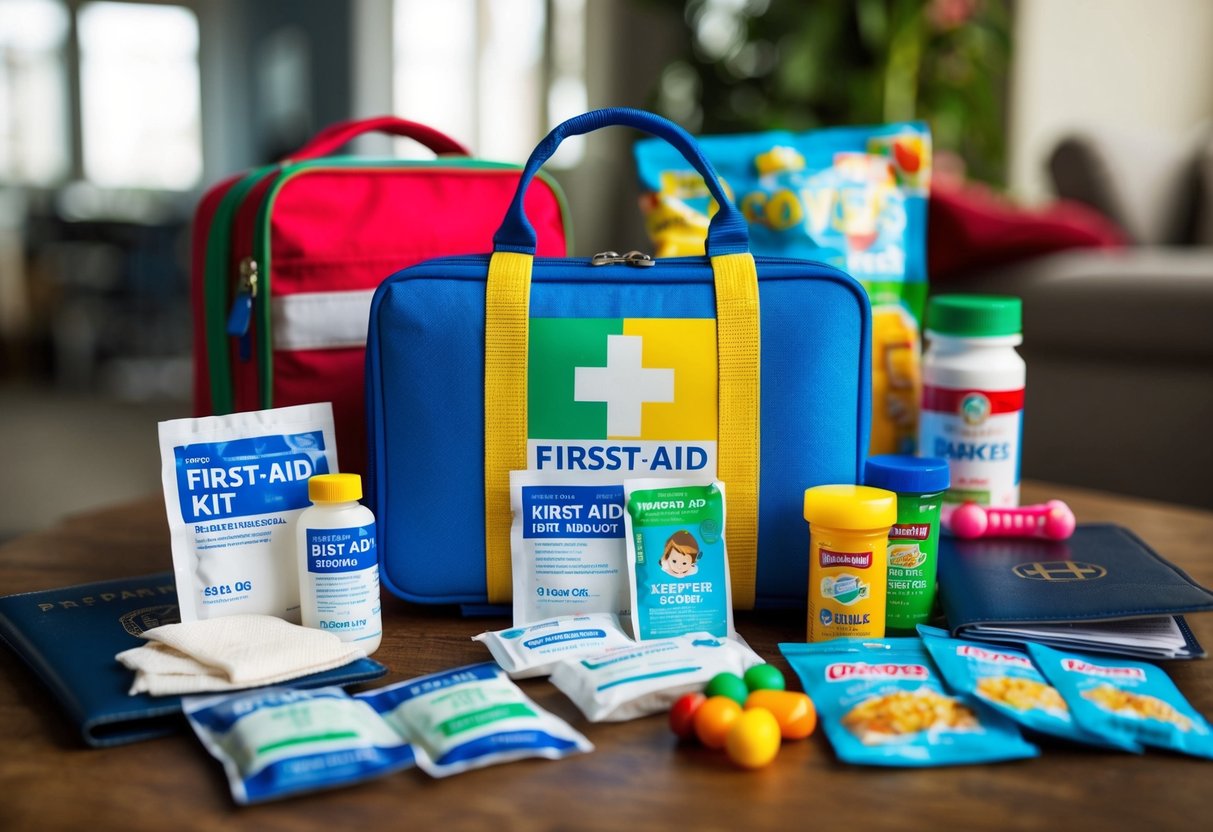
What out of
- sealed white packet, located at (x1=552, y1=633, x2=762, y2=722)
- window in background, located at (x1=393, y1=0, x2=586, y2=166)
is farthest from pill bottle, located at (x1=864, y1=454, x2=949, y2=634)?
window in background, located at (x1=393, y1=0, x2=586, y2=166)

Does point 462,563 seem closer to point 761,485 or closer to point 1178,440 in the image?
point 761,485

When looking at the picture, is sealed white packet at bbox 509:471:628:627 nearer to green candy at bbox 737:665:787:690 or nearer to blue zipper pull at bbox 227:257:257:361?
green candy at bbox 737:665:787:690

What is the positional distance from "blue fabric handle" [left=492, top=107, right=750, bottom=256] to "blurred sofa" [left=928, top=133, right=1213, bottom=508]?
1.03 meters

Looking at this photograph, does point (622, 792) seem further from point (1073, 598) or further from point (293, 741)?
point (1073, 598)

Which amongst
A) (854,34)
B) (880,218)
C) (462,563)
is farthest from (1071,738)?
(854,34)

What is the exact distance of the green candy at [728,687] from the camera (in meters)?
0.61

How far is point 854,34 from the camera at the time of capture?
105 inches

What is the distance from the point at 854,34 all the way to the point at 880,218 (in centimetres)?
178

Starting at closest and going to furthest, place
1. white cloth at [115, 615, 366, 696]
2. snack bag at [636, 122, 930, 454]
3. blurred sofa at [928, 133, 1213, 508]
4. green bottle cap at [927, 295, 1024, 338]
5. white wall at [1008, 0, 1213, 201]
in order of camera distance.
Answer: white cloth at [115, 615, 366, 696], green bottle cap at [927, 295, 1024, 338], snack bag at [636, 122, 930, 454], blurred sofa at [928, 133, 1213, 508], white wall at [1008, 0, 1213, 201]

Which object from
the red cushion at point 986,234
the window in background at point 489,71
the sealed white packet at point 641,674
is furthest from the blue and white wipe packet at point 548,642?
the window in background at point 489,71

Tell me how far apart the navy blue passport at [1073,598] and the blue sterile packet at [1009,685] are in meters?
0.03

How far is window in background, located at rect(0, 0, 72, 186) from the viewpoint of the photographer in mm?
6547

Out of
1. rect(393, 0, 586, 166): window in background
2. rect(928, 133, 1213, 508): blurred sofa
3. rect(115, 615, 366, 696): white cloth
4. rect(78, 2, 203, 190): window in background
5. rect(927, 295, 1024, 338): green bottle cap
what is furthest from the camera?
rect(78, 2, 203, 190): window in background

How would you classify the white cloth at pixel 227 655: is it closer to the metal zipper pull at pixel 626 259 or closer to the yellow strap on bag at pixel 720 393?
the yellow strap on bag at pixel 720 393
